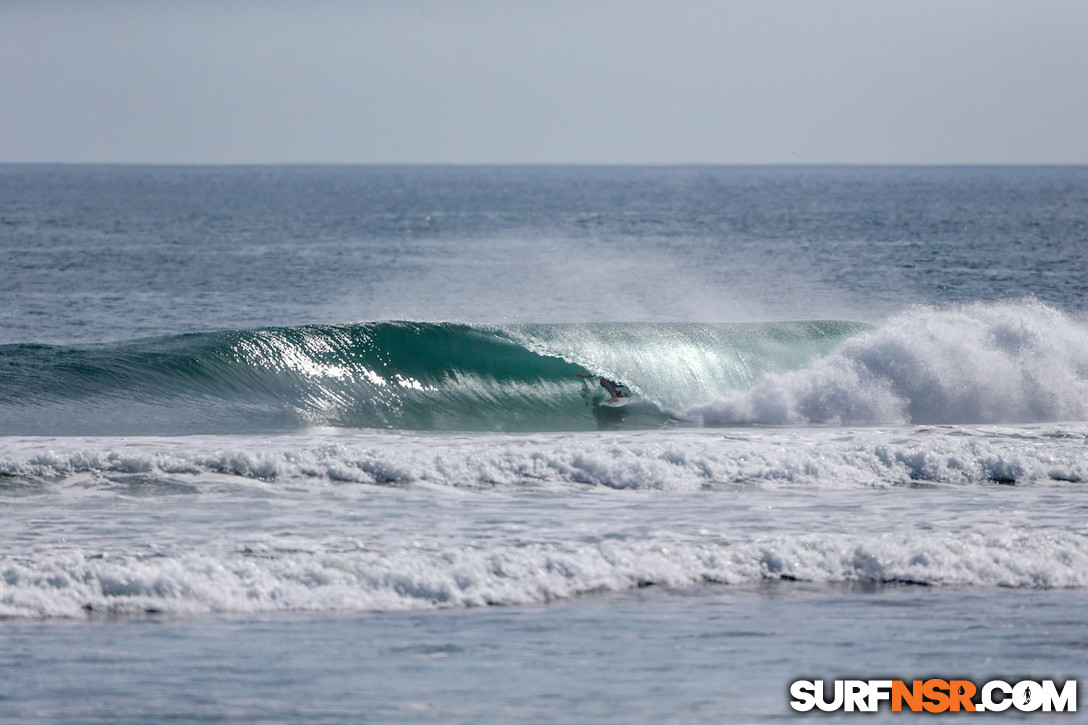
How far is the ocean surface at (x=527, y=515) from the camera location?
6.70 metres

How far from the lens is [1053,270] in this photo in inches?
1622

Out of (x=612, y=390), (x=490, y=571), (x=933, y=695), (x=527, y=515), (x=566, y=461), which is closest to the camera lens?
(x=933, y=695)

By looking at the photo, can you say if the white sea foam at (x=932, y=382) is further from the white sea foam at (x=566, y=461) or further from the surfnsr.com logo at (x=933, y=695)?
the surfnsr.com logo at (x=933, y=695)

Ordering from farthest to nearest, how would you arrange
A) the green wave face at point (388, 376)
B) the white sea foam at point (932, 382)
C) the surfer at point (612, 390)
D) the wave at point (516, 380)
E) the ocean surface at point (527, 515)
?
the surfer at point (612, 390) → the white sea foam at point (932, 382) → the wave at point (516, 380) → the green wave face at point (388, 376) → the ocean surface at point (527, 515)

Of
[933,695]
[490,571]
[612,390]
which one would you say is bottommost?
[933,695]

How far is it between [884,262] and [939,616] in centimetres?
3884

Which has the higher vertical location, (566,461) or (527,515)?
(566,461)

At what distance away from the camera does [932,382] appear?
55.6 feet

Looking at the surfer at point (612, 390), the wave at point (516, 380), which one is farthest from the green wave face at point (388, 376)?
the surfer at point (612, 390)

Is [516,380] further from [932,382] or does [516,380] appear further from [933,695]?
[933,695]

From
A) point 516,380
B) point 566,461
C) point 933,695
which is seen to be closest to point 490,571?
point 933,695

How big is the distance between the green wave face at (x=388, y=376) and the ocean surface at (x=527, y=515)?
0.07 metres

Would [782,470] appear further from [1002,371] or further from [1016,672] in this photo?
[1002,371]

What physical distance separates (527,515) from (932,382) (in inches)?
356
